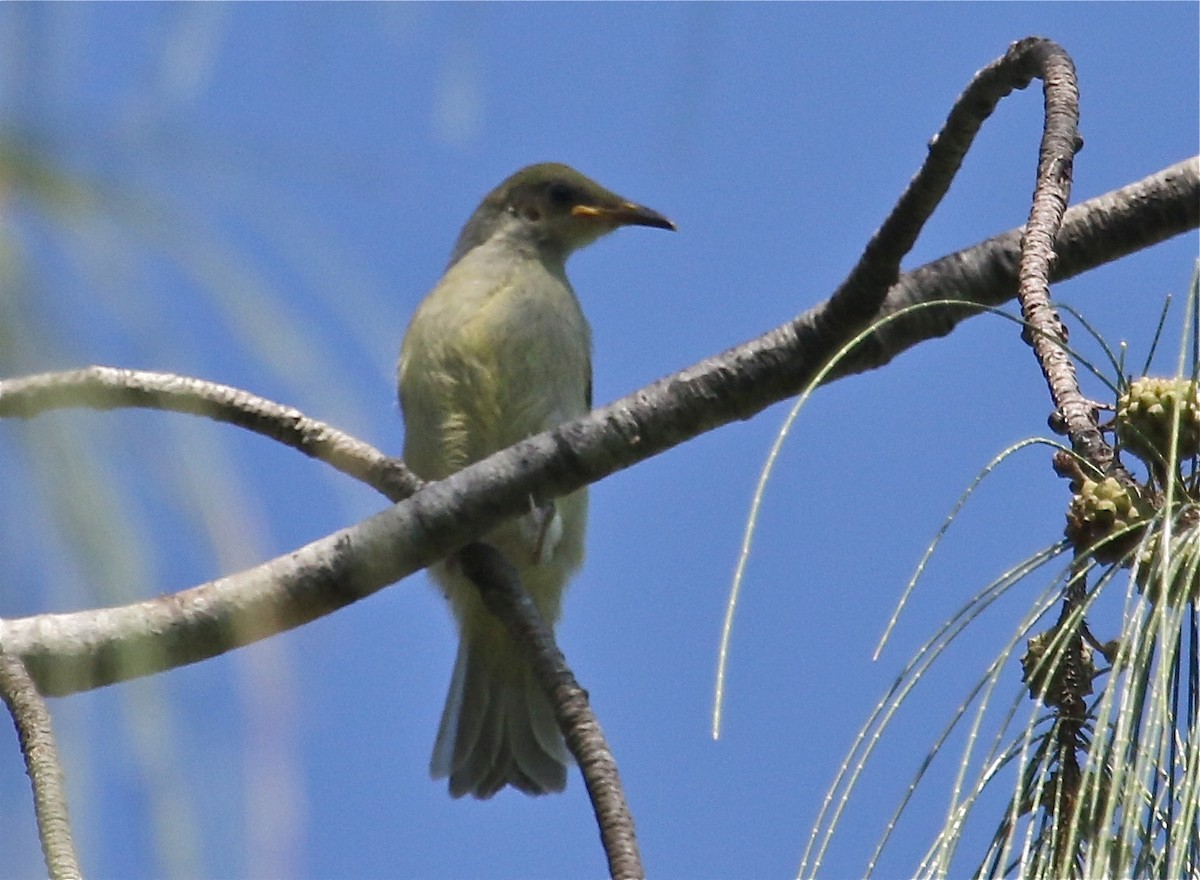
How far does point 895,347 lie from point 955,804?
1491mm

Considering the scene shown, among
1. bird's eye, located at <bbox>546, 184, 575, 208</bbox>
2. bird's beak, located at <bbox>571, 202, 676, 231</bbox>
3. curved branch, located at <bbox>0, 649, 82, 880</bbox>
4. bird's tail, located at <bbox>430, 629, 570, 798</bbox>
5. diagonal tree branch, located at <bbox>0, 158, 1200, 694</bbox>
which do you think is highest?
bird's eye, located at <bbox>546, 184, 575, 208</bbox>

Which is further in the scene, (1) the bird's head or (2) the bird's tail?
(1) the bird's head

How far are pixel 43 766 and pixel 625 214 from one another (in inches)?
191

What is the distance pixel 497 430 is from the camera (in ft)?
17.9

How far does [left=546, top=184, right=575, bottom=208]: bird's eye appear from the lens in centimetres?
662

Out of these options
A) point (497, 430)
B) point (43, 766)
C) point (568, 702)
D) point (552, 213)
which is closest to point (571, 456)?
point (568, 702)

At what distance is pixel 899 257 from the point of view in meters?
3.11

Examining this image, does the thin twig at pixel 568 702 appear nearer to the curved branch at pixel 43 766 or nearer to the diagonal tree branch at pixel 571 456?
the diagonal tree branch at pixel 571 456

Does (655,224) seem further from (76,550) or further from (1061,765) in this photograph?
(76,550)

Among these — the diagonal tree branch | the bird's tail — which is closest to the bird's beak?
the bird's tail

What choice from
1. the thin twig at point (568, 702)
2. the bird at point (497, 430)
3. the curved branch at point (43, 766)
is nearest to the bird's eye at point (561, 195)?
the bird at point (497, 430)

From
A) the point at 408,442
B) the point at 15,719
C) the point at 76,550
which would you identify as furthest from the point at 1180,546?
the point at 408,442

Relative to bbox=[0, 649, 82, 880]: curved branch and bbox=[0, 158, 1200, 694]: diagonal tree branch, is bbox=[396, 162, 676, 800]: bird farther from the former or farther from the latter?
bbox=[0, 649, 82, 880]: curved branch

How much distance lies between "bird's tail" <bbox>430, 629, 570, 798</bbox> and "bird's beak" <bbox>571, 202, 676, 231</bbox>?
1.83 meters
